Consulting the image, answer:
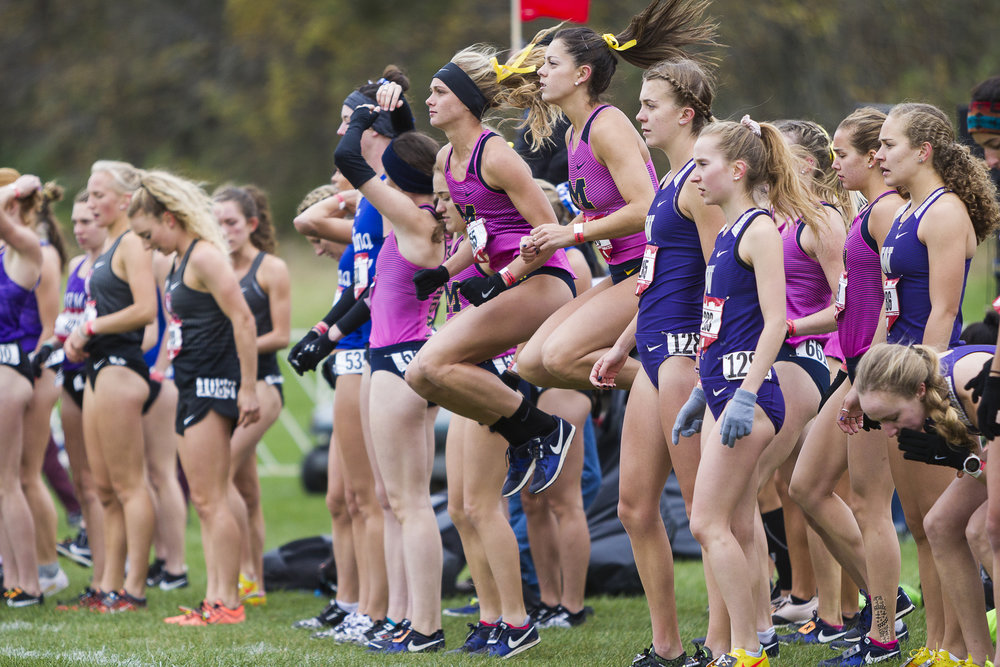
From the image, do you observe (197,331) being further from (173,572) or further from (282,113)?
(282,113)

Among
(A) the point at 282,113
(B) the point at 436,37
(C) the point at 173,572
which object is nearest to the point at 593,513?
(C) the point at 173,572

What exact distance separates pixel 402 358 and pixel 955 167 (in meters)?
2.40

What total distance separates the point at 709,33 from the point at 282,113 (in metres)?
21.2

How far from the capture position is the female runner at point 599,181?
4.70 metres

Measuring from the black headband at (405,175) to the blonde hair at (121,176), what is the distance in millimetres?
2261

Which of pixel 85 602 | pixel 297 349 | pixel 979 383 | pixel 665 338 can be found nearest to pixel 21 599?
pixel 85 602

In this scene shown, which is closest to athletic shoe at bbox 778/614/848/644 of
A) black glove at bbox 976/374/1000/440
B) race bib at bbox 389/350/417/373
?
black glove at bbox 976/374/1000/440

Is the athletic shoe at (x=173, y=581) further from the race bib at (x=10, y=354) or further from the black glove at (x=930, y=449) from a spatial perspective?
the black glove at (x=930, y=449)

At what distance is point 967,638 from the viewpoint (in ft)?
14.1

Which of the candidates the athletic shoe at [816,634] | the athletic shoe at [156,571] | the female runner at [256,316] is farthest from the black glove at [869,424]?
the athletic shoe at [156,571]

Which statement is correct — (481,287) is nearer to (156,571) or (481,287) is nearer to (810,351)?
(810,351)

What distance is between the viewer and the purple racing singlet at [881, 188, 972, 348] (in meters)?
4.39

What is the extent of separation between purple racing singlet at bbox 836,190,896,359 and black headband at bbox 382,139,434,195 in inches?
74.5

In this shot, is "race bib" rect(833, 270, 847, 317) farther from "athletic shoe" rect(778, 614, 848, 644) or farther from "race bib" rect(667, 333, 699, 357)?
"athletic shoe" rect(778, 614, 848, 644)
